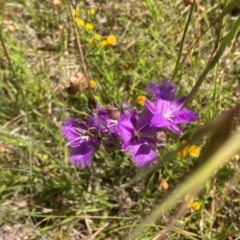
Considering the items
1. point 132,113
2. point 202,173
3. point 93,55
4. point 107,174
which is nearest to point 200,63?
point 93,55

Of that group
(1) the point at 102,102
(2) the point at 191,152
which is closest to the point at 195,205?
(2) the point at 191,152

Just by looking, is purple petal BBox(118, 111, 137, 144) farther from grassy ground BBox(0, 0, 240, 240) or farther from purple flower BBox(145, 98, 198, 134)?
grassy ground BBox(0, 0, 240, 240)

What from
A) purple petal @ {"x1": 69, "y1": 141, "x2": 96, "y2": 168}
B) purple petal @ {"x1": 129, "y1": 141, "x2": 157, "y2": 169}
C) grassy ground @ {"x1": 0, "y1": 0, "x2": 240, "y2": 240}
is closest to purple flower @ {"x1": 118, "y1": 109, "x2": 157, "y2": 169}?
purple petal @ {"x1": 129, "y1": 141, "x2": 157, "y2": 169}

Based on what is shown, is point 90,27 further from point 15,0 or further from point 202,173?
point 202,173

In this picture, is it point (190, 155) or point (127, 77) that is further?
point (127, 77)

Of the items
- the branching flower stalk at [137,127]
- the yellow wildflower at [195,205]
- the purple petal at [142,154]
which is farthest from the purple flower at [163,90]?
the yellow wildflower at [195,205]

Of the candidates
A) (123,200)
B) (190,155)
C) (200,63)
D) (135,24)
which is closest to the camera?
(190,155)
